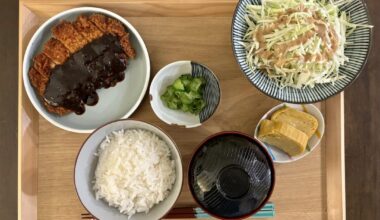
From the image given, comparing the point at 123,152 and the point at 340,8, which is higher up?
the point at 340,8

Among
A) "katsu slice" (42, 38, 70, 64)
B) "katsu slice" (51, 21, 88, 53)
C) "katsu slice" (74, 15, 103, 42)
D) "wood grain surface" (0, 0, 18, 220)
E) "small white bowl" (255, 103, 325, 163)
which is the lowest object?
"wood grain surface" (0, 0, 18, 220)

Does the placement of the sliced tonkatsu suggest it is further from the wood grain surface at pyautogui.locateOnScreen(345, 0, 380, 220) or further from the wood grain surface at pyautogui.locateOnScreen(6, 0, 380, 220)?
the wood grain surface at pyautogui.locateOnScreen(345, 0, 380, 220)

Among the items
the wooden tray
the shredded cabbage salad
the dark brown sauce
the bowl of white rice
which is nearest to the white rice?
the bowl of white rice

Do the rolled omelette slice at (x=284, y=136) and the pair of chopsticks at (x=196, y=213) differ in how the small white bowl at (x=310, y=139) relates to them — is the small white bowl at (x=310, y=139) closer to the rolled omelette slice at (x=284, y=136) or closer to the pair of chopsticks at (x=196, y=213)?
the rolled omelette slice at (x=284, y=136)

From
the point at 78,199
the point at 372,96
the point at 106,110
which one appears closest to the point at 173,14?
the point at 106,110

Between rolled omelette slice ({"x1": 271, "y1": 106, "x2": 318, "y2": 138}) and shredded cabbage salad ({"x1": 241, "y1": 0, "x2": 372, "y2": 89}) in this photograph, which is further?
rolled omelette slice ({"x1": 271, "y1": 106, "x2": 318, "y2": 138})

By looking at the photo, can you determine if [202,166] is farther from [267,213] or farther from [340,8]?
[340,8]

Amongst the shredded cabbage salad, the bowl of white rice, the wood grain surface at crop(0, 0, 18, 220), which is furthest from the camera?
the wood grain surface at crop(0, 0, 18, 220)
